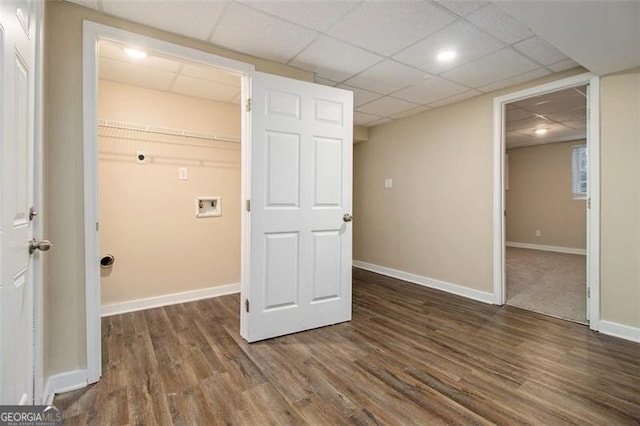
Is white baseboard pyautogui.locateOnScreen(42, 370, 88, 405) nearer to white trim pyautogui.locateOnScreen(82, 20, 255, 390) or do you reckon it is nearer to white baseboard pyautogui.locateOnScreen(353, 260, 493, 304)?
white trim pyautogui.locateOnScreen(82, 20, 255, 390)

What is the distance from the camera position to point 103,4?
71.5 inches

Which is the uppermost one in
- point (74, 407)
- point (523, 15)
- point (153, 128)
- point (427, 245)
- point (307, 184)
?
point (523, 15)

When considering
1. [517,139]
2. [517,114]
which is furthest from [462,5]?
[517,139]

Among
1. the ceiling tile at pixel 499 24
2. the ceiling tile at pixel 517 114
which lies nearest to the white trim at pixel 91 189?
the ceiling tile at pixel 499 24

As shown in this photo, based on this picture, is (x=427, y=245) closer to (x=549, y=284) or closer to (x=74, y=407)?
(x=549, y=284)

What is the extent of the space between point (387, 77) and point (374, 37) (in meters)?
0.77

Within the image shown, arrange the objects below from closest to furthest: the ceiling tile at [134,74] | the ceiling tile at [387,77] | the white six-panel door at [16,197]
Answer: the white six-panel door at [16,197]
the ceiling tile at [134,74]
the ceiling tile at [387,77]

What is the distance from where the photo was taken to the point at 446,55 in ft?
Result: 8.07

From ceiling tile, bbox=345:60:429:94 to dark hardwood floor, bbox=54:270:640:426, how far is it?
2.29 metres

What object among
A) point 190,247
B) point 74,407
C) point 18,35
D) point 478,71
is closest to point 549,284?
point 478,71

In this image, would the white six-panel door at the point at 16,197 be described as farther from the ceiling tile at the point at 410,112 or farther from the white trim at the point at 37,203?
the ceiling tile at the point at 410,112

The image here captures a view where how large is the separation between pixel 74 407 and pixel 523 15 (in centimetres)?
321

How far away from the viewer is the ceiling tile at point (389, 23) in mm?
1863

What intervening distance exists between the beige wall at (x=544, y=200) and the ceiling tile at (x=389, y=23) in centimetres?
596
